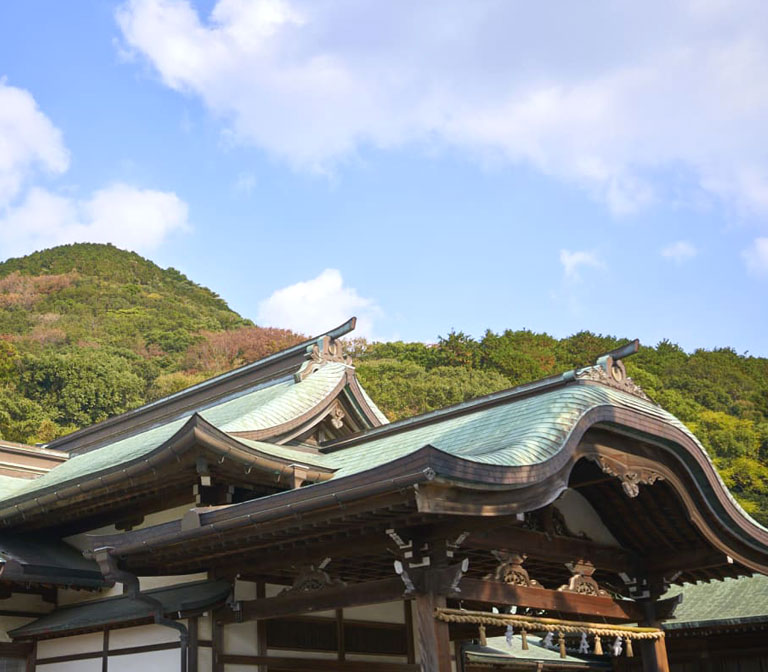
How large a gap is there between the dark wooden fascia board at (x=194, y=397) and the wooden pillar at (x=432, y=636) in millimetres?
5785

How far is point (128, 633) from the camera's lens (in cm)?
1016

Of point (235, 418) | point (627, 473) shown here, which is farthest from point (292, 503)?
point (235, 418)

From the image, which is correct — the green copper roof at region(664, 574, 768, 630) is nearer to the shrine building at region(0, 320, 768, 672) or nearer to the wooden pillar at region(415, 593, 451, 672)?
the shrine building at region(0, 320, 768, 672)

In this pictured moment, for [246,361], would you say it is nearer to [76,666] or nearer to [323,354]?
[323,354]

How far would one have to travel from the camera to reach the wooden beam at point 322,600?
8.16m

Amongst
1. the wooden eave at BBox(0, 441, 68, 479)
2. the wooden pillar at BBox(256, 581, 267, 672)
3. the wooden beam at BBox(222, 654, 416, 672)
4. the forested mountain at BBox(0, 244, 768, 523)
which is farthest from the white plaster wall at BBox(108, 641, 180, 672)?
the forested mountain at BBox(0, 244, 768, 523)

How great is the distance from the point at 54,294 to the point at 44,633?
200 feet

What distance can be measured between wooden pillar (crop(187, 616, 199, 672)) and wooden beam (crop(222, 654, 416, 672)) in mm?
316

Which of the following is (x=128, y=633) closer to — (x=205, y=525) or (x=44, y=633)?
(x=44, y=633)

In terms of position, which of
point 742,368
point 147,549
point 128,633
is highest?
point 742,368

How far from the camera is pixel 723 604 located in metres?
17.6

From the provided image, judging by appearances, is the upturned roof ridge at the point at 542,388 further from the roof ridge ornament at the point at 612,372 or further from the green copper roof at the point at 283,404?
the green copper roof at the point at 283,404

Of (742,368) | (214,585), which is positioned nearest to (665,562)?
(214,585)

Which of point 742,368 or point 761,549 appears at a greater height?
point 742,368
